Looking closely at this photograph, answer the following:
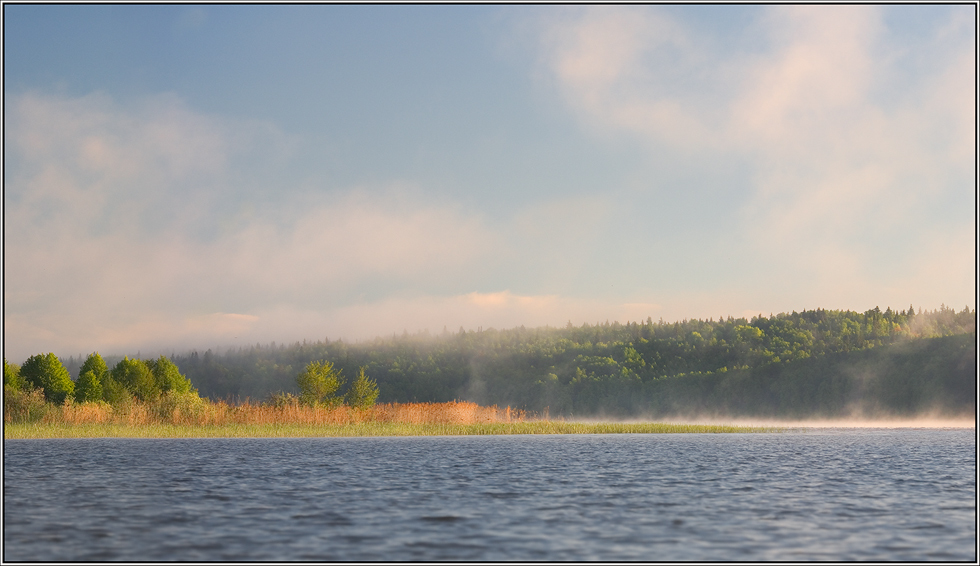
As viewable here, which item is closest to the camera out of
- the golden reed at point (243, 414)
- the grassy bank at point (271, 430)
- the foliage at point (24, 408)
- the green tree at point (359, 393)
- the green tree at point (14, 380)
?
the grassy bank at point (271, 430)

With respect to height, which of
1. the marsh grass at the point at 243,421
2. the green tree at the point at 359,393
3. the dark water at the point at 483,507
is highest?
the green tree at the point at 359,393

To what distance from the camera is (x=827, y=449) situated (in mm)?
57188

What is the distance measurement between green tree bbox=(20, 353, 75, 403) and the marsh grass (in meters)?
22.8

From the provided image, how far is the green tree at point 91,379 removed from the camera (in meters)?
93.4

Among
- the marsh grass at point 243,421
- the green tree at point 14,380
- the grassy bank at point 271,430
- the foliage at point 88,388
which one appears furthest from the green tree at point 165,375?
the grassy bank at point 271,430

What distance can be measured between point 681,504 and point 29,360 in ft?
281

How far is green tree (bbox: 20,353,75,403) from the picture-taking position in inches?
3711

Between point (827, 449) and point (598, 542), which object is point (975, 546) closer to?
point (598, 542)

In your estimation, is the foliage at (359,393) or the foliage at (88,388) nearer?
the foliage at (359,393)

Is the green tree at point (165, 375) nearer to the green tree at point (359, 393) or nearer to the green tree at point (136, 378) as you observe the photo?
the green tree at point (136, 378)

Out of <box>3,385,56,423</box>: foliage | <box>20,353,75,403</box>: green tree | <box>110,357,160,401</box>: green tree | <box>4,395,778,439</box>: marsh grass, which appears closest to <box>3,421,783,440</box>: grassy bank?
<box>4,395,778,439</box>: marsh grass

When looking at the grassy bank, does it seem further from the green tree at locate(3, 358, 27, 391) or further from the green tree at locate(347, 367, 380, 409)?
the green tree at locate(3, 358, 27, 391)

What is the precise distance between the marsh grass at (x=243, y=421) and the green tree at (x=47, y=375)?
22.8 metres

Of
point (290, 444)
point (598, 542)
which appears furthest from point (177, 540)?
point (290, 444)
